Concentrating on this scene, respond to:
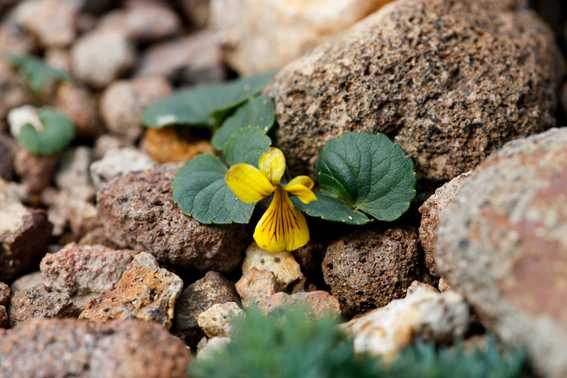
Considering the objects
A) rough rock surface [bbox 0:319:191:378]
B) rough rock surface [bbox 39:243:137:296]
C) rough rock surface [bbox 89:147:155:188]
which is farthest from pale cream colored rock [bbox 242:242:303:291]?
rough rock surface [bbox 89:147:155:188]

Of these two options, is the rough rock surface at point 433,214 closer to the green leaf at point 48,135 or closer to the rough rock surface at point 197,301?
the rough rock surface at point 197,301

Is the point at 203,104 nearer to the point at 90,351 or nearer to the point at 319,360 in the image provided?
the point at 90,351

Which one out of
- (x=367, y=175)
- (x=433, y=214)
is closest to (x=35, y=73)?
(x=367, y=175)

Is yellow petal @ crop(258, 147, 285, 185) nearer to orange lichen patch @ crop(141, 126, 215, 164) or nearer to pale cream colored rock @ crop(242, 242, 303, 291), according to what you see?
pale cream colored rock @ crop(242, 242, 303, 291)

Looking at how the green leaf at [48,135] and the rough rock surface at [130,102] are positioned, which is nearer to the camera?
the green leaf at [48,135]

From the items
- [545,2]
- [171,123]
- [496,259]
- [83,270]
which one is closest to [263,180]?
[496,259]

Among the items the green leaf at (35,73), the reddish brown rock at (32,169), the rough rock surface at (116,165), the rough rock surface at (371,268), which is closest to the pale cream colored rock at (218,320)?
the rough rock surface at (371,268)
